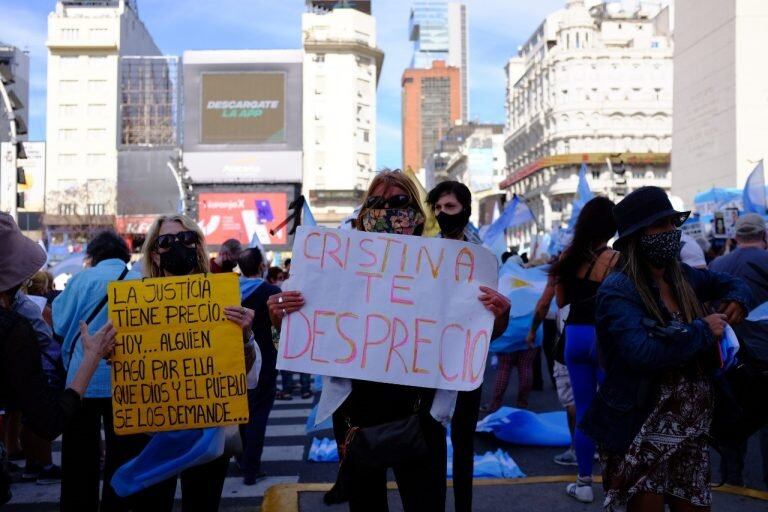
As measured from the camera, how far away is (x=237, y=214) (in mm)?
61094

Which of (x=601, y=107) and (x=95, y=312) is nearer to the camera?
(x=95, y=312)

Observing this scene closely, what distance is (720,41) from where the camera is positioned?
4159cm

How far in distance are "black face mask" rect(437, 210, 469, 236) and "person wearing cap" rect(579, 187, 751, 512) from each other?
1030 mm

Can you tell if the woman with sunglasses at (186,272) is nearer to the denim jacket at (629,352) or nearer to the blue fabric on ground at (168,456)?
the blue fabric on ground at (168,456)

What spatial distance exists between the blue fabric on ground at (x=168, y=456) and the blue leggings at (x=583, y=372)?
2560 mm

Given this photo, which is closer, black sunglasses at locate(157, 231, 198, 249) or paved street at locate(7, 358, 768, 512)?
black sunglasses at locate(157, 231, 198, 249)

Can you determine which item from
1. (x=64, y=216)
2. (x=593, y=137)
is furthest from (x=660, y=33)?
(x=64, y=216)

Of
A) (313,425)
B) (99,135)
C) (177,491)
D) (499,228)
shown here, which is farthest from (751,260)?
(99,135)

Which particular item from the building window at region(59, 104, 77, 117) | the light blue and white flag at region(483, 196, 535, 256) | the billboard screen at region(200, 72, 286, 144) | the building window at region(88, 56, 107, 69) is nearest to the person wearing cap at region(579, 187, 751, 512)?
the light blue and white flag at region(483, 196, 535, 256)

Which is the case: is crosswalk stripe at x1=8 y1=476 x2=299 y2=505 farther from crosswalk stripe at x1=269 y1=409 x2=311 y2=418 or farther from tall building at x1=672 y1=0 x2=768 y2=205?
tall building at x1=672 y1=0 x2=768 y2=205

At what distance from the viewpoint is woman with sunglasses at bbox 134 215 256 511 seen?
353cm

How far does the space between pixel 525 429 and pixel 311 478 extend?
84.4 inches

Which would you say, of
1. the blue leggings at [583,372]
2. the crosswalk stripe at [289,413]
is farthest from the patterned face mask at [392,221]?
the crosswalk stripe at [289,413]

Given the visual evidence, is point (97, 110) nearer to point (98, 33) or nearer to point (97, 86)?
point (97, 86)
